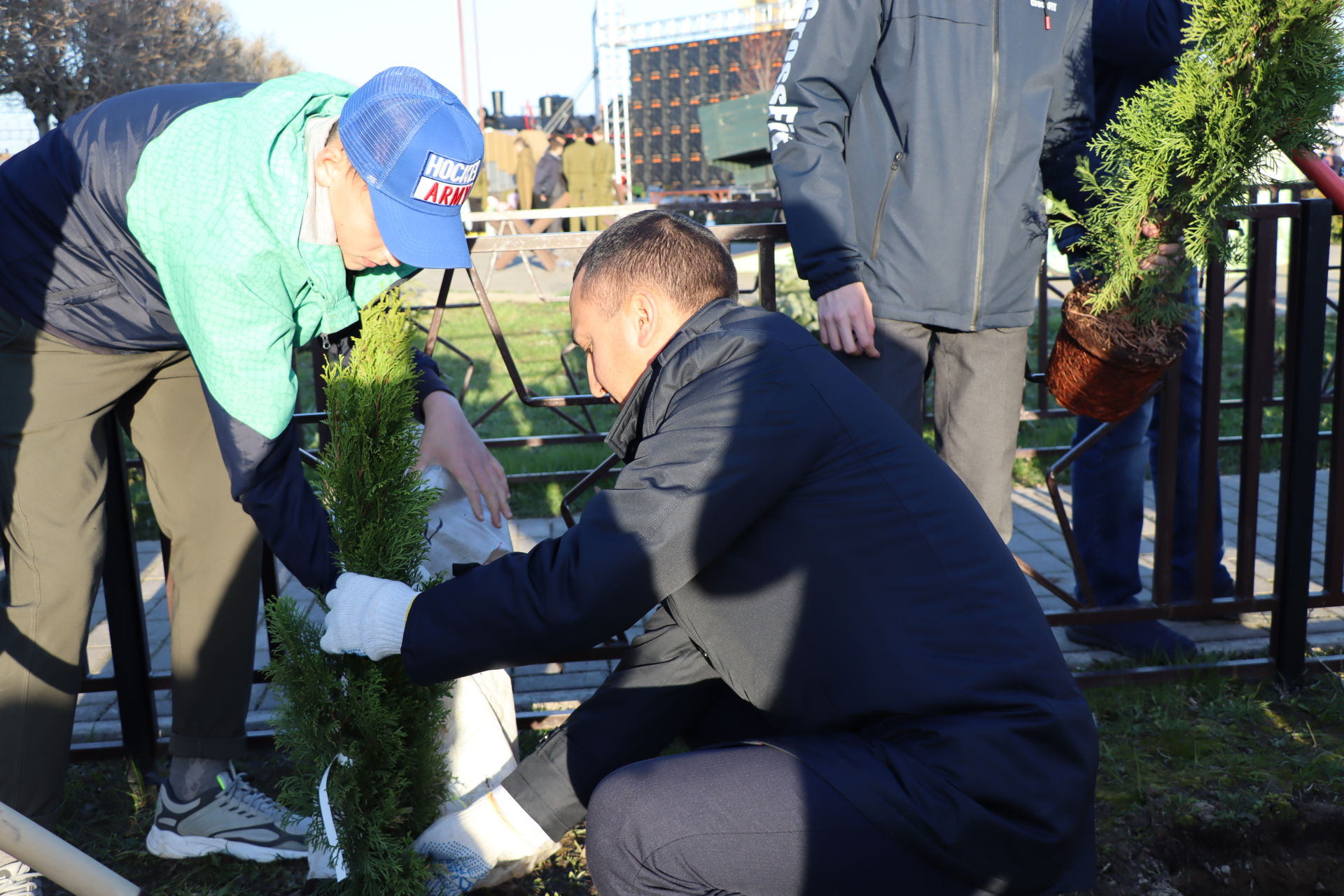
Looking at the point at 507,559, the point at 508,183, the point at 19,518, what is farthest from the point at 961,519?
the point at 508,183

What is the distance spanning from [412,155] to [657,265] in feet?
1.66

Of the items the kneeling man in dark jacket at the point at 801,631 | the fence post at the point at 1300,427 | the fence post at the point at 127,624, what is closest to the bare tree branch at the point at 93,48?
the fence post at the point at 127,624

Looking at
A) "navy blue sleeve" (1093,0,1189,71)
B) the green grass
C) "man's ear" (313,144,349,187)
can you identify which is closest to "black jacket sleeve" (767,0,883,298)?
"navy blue sleeve" (1093,0,1189,71)

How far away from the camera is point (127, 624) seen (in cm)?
281

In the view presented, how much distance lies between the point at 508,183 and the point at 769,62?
849 cm

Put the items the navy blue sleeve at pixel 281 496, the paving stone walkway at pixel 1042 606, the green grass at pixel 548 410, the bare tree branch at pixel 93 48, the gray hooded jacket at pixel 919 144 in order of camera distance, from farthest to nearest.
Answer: the bare tree branch at pixel 93 48 → the green grass at pixel 548 410 → the paving stone walkway at pixel 1042 606 → the gray hooded jacket at pixel 919 144 → the navy blue sleeve at pixel 281 496

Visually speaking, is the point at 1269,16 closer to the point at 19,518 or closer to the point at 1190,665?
the point at 1190,665

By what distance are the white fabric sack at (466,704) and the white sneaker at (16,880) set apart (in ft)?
1.86

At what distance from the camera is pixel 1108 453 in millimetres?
3406

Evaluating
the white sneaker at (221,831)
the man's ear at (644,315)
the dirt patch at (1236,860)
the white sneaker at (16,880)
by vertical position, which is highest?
the man's ear at (644,315)

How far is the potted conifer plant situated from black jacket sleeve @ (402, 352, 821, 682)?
4.22 feet

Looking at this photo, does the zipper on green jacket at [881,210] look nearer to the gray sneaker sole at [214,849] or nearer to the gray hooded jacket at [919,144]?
the gray hooded jacket at [919,144]

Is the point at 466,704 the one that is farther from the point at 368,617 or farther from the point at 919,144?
the point at 919,144

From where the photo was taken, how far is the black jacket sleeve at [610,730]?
2.26 metres
